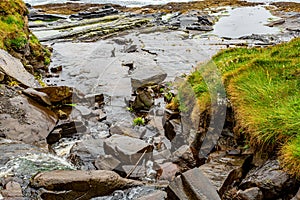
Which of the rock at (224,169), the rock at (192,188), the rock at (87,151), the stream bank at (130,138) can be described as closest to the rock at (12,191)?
the stream bank at (130,138)

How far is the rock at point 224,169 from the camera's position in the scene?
5309mm

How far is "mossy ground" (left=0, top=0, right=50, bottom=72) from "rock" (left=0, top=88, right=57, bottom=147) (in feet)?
16.7

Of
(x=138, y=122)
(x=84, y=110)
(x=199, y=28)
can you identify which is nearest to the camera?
(x=138, y=122)

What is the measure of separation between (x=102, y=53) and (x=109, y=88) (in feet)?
23.7

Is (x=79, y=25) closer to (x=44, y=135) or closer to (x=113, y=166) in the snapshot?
(x=44, y=135)

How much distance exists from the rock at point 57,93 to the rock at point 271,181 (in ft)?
22.6

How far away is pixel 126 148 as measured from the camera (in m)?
6.87

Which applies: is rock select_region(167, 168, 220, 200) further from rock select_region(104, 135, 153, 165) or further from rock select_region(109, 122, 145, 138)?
rock select_region(109, 122, 145, 138)

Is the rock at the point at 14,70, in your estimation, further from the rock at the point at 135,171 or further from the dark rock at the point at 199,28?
the dark rock at the point at 199,28

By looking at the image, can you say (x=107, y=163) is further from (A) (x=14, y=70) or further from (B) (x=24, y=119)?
(A) (x=14, y=70)

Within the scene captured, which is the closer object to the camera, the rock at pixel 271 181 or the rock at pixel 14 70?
the rock at pixel 271 181

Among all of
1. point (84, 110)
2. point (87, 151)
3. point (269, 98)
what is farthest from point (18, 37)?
point (269, 98)

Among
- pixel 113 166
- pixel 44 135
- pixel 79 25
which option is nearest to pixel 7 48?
pixel 44 135

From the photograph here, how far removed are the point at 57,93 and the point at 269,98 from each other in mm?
6610
